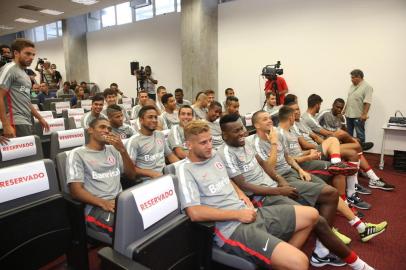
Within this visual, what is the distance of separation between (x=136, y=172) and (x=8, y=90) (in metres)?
1.37

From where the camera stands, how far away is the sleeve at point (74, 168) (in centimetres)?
179

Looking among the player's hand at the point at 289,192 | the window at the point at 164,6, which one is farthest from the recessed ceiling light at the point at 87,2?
the player's hand at the point at 289,192

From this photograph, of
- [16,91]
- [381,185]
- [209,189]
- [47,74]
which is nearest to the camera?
[209,189]

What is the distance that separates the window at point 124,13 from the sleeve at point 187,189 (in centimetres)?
858

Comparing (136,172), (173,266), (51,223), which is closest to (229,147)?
(136,172)

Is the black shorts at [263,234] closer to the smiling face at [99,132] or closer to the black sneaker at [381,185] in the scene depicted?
the smiling face at [99,132]

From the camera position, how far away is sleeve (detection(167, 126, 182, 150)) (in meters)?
3.03

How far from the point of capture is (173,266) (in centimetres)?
133

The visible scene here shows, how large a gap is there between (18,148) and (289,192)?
2.01 m

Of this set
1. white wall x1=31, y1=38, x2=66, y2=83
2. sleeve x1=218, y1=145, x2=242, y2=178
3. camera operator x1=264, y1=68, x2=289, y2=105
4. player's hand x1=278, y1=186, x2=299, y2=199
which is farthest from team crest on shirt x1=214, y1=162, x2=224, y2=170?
white wall x1=31, y1=38, x2=66, y2=83

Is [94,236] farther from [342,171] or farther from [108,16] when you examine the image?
[108,16]

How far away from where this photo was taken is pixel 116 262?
114 centimetres

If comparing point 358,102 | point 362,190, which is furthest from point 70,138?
point 358,102

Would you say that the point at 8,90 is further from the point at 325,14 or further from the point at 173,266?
the point at 325,14
